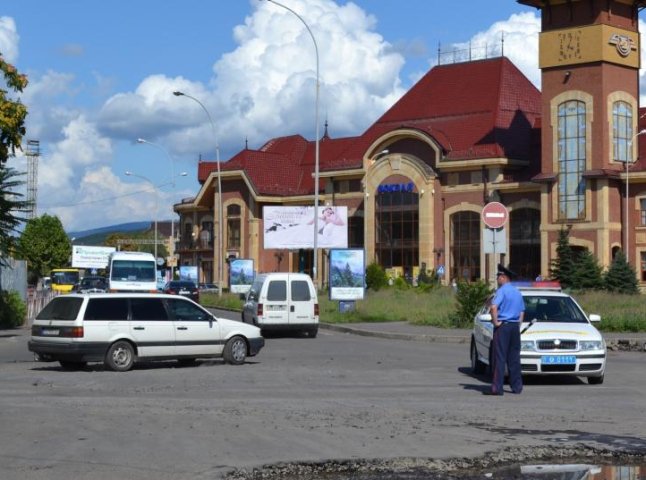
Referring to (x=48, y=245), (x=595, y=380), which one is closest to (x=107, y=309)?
(x=595, y=380)

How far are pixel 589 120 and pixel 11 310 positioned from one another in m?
41.4

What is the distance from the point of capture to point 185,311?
21.3 metres

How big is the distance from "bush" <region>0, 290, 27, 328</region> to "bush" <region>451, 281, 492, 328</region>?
15.7 meters

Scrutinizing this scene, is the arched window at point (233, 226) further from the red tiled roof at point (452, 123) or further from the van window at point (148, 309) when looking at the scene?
the van window at point (148, 309)

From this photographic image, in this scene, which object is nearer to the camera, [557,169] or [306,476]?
[306,476]

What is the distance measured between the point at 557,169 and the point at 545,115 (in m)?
3.55

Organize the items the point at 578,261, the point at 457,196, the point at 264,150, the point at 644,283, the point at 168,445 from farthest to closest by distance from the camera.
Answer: the point at 264,150, the point at 457,196, the point at 644,283, the point at 578,261, the point at 168,445

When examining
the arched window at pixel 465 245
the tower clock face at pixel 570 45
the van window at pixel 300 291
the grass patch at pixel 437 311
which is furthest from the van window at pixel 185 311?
the arched window at pixel 465 245

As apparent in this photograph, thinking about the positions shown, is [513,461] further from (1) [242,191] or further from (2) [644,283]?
(1) [242,191]

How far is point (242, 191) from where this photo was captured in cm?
9531

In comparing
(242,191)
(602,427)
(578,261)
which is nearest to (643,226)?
(578,261)

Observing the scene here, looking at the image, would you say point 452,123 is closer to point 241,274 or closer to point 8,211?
point 241,274

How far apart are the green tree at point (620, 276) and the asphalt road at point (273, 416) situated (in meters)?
42.1

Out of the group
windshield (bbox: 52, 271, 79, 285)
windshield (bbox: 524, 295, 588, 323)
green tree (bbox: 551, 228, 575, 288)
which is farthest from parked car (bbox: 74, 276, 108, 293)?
windshield (bbox: 524, 295, 588, 323)
